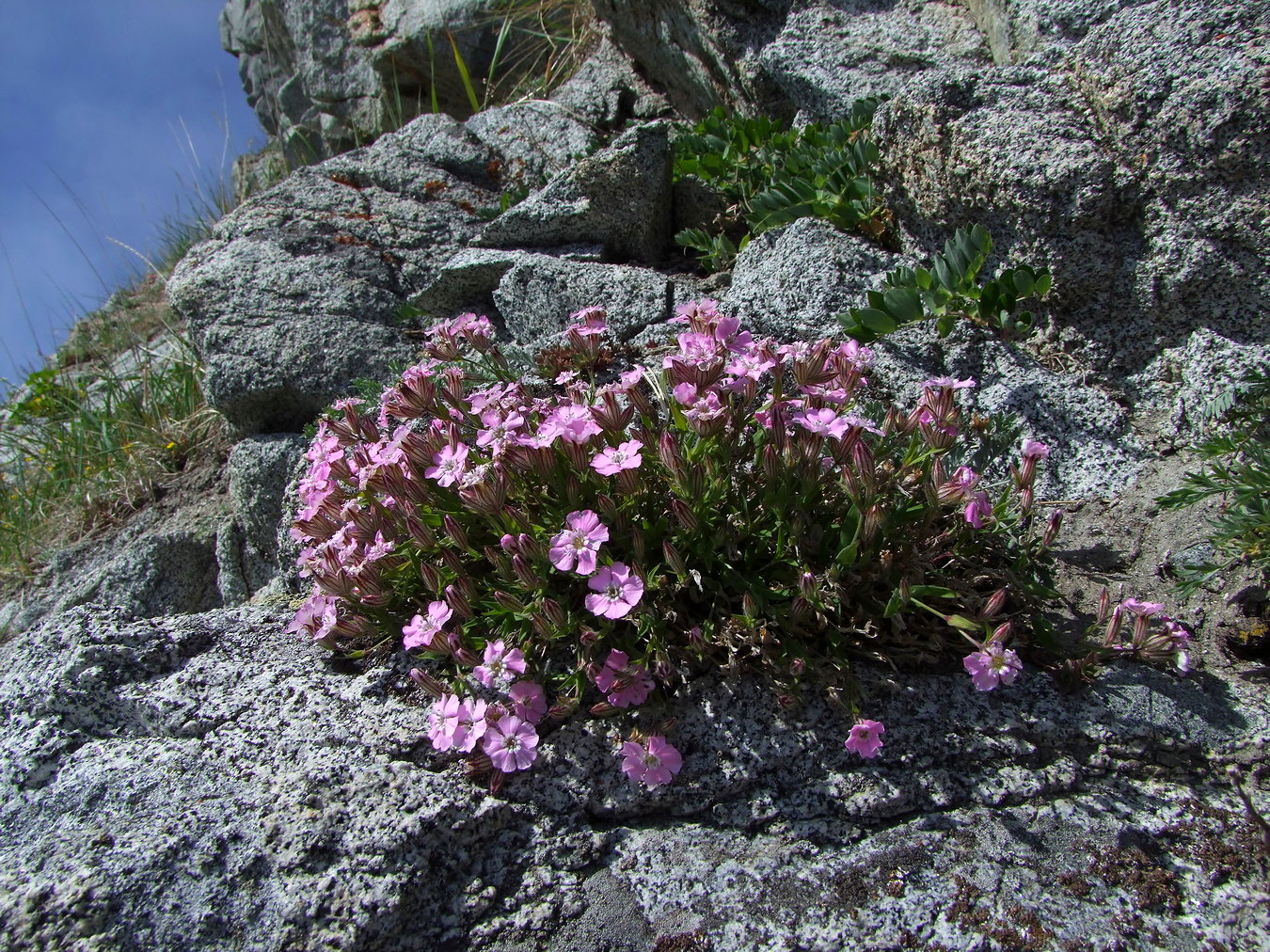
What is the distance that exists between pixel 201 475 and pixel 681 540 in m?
4.66

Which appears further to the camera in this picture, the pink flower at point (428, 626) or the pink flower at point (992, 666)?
the pink flower at point (428, 626)

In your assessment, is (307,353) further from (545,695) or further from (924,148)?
(924,148)

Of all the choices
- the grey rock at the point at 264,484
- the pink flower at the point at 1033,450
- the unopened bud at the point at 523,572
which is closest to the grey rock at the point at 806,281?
the pink flower at the point at 1033,450

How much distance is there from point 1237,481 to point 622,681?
82.2 inches

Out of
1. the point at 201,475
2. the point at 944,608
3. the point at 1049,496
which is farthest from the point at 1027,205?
the point at 201,475

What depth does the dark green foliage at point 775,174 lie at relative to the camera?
4.07 metres

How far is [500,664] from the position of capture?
2387 millimetres

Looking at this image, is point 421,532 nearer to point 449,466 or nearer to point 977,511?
point 449,466

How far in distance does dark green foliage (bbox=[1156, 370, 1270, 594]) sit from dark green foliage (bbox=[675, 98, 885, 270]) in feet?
5.52

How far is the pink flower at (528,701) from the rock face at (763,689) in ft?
0.43

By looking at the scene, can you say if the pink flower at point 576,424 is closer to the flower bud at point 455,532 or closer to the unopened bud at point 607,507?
the unopened bud at point 607,507

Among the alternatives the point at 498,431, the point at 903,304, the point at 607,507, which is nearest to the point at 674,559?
the point at 607,507

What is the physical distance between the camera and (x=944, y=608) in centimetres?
261

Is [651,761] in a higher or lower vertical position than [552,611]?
lower
